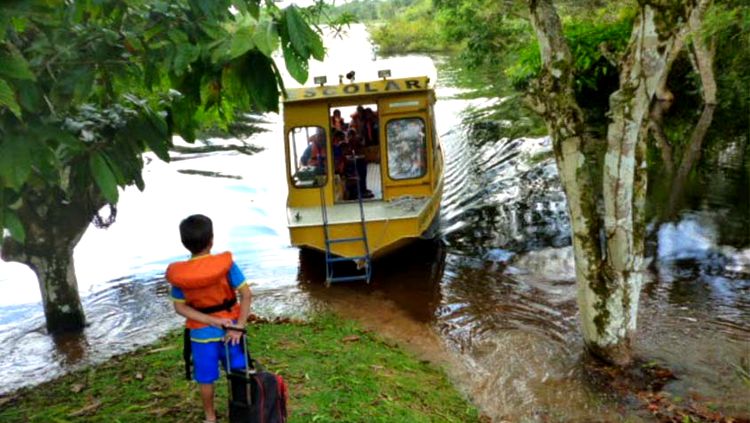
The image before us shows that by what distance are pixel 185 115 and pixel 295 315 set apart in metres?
6.75

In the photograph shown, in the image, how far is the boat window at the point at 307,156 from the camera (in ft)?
37.8

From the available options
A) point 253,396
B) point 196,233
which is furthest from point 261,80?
point 253,396

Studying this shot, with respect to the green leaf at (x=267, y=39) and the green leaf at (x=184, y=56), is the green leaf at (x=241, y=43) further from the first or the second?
the green leaf at (x=184, y=56)

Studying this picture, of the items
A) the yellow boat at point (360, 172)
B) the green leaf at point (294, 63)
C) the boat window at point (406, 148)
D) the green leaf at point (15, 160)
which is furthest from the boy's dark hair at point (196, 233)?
the boat window at point (406, 148)

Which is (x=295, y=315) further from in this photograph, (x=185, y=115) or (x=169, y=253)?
(x=185, y=115)

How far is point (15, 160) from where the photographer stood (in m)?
2.54

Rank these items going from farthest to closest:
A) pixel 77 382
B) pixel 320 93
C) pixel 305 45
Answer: pixel 320 93
pixel 77 382
pixel 305 45

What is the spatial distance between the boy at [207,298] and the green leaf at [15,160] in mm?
1486

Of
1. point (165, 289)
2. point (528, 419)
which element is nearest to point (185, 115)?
point (528, 419)

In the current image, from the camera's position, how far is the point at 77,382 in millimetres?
6129

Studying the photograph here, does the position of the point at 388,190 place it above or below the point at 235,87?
below

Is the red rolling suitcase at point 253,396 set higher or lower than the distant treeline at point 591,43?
lower

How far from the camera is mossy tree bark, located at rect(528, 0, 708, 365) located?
626cm

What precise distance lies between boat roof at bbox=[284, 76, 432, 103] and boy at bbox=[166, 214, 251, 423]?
6.97 m
